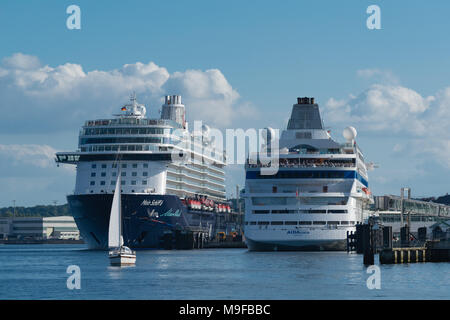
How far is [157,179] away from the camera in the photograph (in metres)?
117

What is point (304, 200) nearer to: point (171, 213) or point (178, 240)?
point (171, 213)

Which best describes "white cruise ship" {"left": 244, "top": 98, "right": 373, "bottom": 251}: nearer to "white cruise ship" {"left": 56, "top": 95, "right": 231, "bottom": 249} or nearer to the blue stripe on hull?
the blue stripe on hull

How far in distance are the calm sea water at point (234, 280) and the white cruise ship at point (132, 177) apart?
1044 inches

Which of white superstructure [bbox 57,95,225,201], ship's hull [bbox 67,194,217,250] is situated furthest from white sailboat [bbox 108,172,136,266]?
white superstructure [bbox 57,95,225,201]

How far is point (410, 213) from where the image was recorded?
15475 centimetres

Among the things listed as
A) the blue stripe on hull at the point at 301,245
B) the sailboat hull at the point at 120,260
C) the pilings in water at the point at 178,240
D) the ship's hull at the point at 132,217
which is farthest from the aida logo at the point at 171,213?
the sailboat hull at the point at 120,260

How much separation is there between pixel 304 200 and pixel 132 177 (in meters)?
26.2

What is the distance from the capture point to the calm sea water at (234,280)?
54.2m

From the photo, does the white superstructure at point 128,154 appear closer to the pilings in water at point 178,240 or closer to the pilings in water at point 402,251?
the pilings in water at point 178,240
